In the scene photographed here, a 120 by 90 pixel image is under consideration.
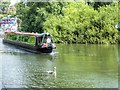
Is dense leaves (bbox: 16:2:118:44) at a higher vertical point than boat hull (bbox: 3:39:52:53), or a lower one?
higher

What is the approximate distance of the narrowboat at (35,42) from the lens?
130 feet

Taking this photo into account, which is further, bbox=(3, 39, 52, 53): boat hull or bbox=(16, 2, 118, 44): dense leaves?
bbox=(16, 2, 118, 44): dense leaves

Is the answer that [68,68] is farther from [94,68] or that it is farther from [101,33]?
[101,33]

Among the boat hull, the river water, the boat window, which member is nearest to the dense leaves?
the boat hull

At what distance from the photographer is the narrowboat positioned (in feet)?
130

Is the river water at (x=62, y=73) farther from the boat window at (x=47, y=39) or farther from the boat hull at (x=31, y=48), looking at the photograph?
the boat window at (x=47, y=39)

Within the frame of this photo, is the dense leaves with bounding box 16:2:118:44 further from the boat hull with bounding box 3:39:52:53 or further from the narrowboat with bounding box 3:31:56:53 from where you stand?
the boat hull with bounding box 3:39:52:53

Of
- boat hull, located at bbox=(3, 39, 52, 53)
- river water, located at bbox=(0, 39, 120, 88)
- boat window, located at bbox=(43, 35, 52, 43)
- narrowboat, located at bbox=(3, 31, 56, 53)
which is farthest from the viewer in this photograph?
boat window, located at bbox=(43, 35, 52, 43)

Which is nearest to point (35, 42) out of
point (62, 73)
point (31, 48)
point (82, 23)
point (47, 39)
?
point (31, 48)

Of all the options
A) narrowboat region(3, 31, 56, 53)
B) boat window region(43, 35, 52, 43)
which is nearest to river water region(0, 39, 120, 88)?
narrowboat region(3, 31, 56, 53)

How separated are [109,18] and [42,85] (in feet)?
116

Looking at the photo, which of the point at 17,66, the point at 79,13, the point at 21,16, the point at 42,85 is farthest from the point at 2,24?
the point at 42,85

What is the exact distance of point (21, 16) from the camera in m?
70.7

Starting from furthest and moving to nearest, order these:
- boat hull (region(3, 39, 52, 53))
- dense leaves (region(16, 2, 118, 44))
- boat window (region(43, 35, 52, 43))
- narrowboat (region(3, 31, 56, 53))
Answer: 1. dense leaves (region(16, 2, 118, 44))
2. boat window (region(43, 35, 52, 43))
3. narrowboat (region(3, 31, 56, 53))
4. boat hull (region(3, 39, 52, 53))
